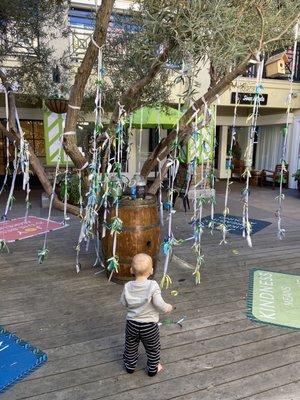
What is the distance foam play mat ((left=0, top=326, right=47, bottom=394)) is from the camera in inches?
101

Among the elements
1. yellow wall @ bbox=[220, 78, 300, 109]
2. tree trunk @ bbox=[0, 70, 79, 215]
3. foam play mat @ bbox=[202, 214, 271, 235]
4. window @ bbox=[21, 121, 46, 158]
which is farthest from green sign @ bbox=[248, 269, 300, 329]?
window @ bbox=[21, 121, 46, 158]

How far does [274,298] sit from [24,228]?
4.74 metres

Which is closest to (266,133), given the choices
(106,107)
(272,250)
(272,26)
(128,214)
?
(106,107)

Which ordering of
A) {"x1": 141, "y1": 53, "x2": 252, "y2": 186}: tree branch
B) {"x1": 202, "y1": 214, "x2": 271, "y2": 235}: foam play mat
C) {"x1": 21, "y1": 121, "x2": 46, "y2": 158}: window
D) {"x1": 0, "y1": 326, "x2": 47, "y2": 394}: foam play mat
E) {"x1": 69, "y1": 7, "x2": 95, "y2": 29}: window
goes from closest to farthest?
{"x1": 0, "y1": 326, "x2": 47, "y2": 394}: foam play mat
{"x1": 141, "y1": 53, "x2": 252, "y2": 186}: tree branch
{"x1": 202, "y1": 214, "x2": 271, "y2": 235}: foam play mat
{"x1": 69, "y1": 7, "x2": 95, "y2": 29}: window
{"x1": 21, "y1": 121, "x2": 46, "y2": 158}: window

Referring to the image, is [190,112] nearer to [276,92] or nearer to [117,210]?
[117,210]

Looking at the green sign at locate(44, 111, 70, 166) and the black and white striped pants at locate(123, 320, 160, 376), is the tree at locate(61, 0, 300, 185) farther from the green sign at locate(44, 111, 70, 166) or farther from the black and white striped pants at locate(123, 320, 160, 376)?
the green sign at locate(44, 111, 70, 166)

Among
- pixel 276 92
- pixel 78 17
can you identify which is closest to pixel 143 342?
pixel 78 17

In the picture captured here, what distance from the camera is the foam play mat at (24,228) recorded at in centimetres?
625

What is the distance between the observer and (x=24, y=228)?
6.80 m

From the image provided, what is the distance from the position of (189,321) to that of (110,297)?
0.94 meters

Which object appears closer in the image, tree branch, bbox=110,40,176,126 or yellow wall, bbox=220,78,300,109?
tree branch, bbox=110,40,176,126

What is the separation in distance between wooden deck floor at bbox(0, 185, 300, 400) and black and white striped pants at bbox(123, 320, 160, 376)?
3.5 inches

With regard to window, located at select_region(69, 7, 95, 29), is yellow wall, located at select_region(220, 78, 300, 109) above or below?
below

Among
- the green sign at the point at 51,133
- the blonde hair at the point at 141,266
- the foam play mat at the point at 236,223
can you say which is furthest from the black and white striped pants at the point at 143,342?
the green sign at the point at 51,133
